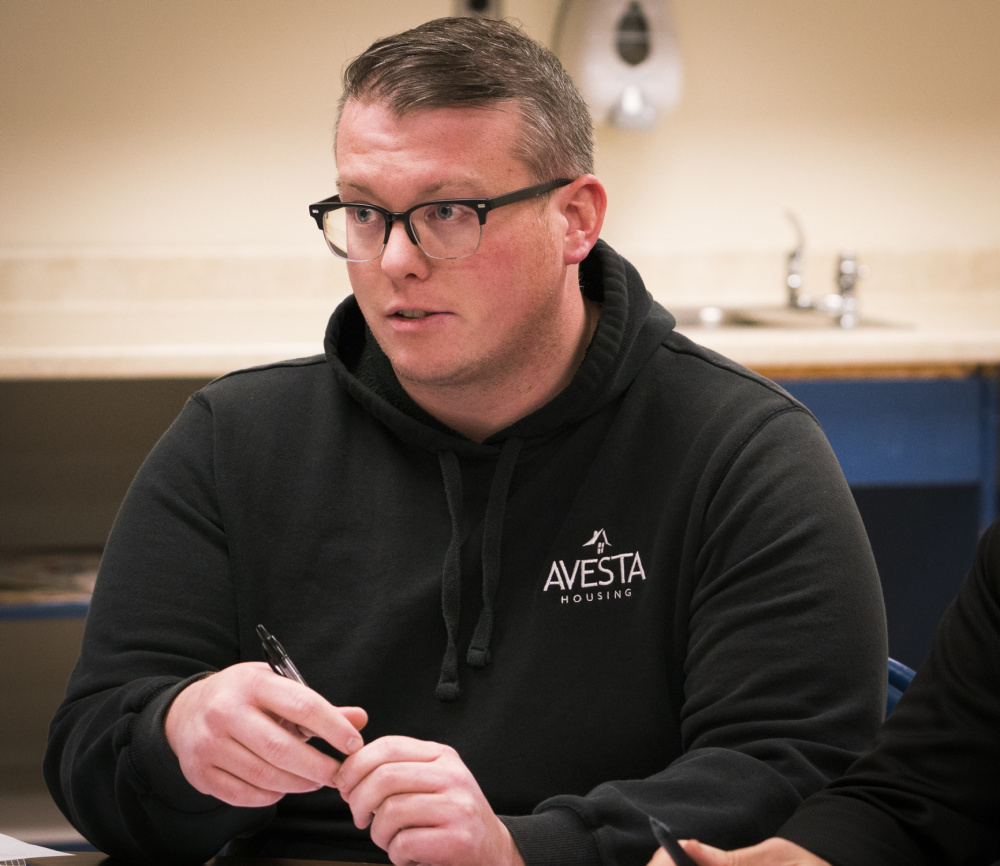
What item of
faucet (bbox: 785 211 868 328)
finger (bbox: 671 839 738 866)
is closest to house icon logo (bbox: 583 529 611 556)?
finger (bbox: 671 839 738 866)

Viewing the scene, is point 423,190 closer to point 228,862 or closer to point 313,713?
point 313,713

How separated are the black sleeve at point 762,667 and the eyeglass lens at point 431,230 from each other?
325mm

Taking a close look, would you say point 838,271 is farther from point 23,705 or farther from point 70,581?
point 23,705

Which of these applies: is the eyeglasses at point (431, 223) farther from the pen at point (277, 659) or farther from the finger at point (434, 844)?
the finger at point (434, 844)

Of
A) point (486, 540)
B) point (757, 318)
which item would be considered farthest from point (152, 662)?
point (757, 318)

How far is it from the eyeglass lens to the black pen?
58cm

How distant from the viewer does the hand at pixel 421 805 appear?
812 mm

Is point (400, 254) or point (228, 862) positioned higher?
point (400, 254)

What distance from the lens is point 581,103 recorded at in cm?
122

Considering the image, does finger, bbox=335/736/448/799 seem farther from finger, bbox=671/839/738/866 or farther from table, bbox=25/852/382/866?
finger, bbox=671/839/738/866

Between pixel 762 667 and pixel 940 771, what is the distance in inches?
6.4

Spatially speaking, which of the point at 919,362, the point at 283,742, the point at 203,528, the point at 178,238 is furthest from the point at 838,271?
the point at 283,742

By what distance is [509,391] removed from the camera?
1207 millimetres

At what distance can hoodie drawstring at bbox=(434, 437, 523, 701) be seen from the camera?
111cm
